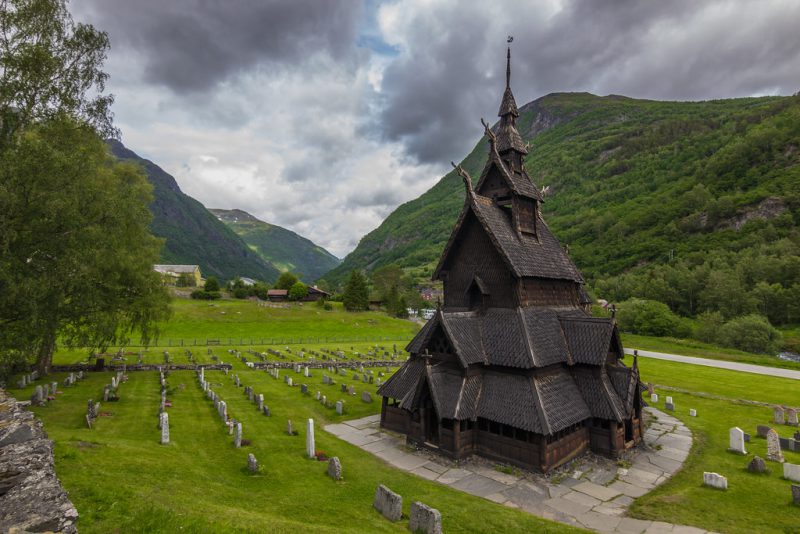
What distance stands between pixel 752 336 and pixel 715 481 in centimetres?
6079

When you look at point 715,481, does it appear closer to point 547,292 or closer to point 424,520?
point 547,292

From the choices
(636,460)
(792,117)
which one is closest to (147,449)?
(636,460)

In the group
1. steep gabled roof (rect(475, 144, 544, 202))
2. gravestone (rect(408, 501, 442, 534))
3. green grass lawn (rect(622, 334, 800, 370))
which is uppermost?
steep gabled roof (rect(475, 144, 544, 202))

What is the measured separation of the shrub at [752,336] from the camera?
5794cm

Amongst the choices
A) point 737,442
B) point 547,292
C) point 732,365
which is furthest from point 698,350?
point 547,292

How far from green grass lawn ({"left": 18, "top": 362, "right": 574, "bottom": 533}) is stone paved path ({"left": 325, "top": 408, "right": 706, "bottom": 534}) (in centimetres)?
90

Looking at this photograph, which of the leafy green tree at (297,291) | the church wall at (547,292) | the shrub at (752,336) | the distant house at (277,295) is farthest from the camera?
the distant house at (277,295)

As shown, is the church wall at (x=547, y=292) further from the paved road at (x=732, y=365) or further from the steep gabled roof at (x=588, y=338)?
the paved road at (x=732, y=365)

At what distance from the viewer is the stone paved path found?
1250 centimetres

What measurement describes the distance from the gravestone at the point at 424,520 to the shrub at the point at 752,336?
71.3m

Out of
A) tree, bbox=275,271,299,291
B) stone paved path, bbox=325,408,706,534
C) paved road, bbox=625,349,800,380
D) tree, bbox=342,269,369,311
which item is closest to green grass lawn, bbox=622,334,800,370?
paved road, bbox=625,349,800,380

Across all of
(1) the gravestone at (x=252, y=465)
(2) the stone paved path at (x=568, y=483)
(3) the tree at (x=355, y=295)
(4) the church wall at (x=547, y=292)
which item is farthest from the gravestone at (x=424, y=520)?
(3) the tree at (x=355, y=295)

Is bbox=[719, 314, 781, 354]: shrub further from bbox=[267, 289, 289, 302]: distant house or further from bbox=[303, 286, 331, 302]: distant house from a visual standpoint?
bbox=[267, 289, 289, 302]: distant house

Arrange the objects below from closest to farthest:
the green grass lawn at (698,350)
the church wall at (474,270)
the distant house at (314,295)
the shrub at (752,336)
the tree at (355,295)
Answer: the church wall at (474,270) < the green grass lawn at (698,350) < the shrub at (752,336) < the tree at (355,295) < the distant house at (314,295)
